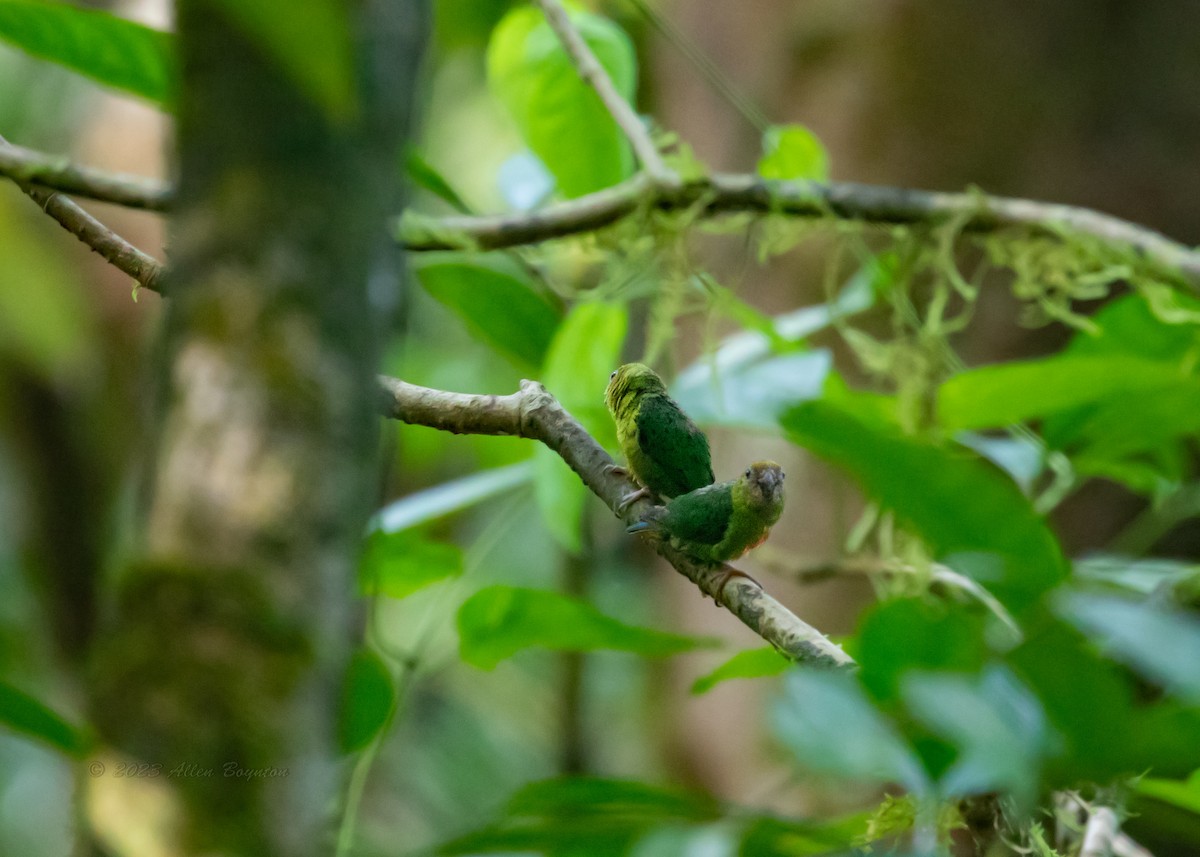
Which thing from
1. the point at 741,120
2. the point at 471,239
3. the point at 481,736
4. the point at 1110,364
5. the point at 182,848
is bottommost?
the point at 182,848

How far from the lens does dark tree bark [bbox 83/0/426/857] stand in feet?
1.54

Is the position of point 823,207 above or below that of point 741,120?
below

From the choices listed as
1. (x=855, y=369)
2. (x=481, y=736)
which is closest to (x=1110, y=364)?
(x=855, y=369)

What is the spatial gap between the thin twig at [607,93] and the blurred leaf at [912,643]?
0.99m

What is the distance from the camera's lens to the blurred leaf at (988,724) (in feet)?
1.22

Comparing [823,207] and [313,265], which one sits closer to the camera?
A: [313,265]

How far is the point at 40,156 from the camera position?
39.8 inches

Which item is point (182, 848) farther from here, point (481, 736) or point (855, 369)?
point (481, 736)

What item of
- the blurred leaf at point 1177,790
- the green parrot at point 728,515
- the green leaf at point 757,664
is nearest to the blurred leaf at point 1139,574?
the blurred leaf at point 1177,790

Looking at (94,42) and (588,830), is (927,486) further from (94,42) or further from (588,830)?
(94,42)

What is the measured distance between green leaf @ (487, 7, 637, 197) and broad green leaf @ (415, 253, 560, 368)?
0.70ft

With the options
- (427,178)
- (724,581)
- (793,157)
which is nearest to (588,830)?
(724,581)

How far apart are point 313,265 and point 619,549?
11.6ft

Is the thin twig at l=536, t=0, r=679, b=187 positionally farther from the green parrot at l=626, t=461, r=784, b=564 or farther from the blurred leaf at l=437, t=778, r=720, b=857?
the blurred leaf at l=437, t=778, r=720, b=857
